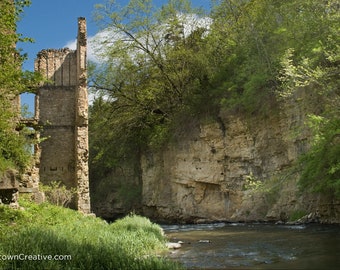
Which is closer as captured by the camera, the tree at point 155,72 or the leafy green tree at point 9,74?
the leafy green tree at point 9,74

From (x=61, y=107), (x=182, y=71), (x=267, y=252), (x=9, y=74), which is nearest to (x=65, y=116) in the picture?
(x=61, y=107)

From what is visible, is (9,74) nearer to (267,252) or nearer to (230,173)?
(267,252)

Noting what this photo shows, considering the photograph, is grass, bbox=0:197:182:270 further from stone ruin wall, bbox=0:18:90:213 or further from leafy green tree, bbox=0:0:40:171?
stone ruin wall, bbox=0:18:90:213

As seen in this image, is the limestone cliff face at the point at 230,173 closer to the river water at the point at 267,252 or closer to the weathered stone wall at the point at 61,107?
the river water at the point at 267,252

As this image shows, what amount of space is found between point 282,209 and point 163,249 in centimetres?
1100

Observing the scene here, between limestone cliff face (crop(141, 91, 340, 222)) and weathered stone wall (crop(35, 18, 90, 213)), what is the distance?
7541mm

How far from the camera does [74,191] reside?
23969 millimetres

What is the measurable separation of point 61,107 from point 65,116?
641 millimetres

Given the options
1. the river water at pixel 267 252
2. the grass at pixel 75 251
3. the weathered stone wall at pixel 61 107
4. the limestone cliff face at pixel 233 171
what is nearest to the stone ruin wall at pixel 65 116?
the weathered stone wall at pixel 61 107

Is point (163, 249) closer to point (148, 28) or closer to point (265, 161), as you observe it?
point (265, 161)

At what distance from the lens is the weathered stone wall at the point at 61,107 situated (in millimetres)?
25438

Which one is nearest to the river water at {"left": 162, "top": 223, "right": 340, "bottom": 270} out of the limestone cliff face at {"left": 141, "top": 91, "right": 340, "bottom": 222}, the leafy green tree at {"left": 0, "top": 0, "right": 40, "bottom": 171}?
the limestone cliff face at {"left": 141, "top": 91, "right": 340, "bottom": 222}

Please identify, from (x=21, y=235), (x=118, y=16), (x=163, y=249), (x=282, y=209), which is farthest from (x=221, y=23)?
(x=21, y=235)

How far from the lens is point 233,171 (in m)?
26.0
